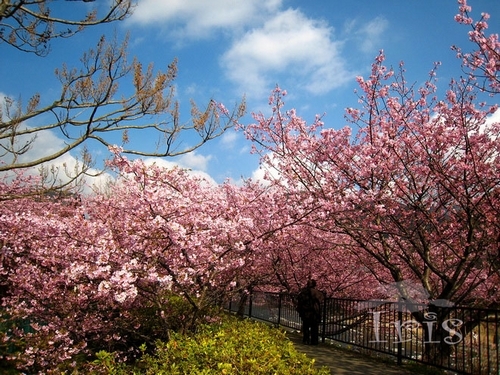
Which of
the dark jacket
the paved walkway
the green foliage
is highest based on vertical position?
the dark jacket

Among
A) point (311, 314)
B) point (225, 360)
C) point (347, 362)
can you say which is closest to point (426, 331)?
point (347, 362)

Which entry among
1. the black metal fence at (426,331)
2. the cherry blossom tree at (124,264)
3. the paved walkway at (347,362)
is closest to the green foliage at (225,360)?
the cherry blossom tree at (124,264)

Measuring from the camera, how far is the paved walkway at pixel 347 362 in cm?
720

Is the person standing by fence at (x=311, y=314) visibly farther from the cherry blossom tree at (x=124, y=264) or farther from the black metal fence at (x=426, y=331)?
the cherry blossom tree at (x=124, y=264)

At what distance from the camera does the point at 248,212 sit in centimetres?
891

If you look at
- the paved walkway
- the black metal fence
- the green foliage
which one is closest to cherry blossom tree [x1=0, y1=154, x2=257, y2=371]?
the green foliage

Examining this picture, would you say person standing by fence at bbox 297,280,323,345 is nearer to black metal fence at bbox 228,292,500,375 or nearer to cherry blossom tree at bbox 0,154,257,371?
black metal fence at bbox 228,292,500,375

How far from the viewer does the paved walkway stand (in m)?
7.20

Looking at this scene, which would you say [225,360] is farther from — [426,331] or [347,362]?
[426,331]

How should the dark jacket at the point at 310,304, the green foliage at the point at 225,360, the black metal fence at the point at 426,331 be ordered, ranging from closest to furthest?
1. the green foliage at the point at 225,360
2. the black metal fence at the point at 426,331
3. the dark jacket at the point at 310,304

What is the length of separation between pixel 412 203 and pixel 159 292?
5459mm

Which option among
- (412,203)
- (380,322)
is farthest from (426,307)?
(412,203)

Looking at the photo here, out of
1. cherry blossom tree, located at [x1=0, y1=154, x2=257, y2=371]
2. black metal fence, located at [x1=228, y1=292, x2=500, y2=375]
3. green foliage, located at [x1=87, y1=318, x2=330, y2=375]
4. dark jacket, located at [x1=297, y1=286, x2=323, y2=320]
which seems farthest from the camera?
dark jacket, located at [x1=297, y1=286, x2=323, y2=320]

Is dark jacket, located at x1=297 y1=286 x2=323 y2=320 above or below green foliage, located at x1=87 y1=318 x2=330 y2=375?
above
